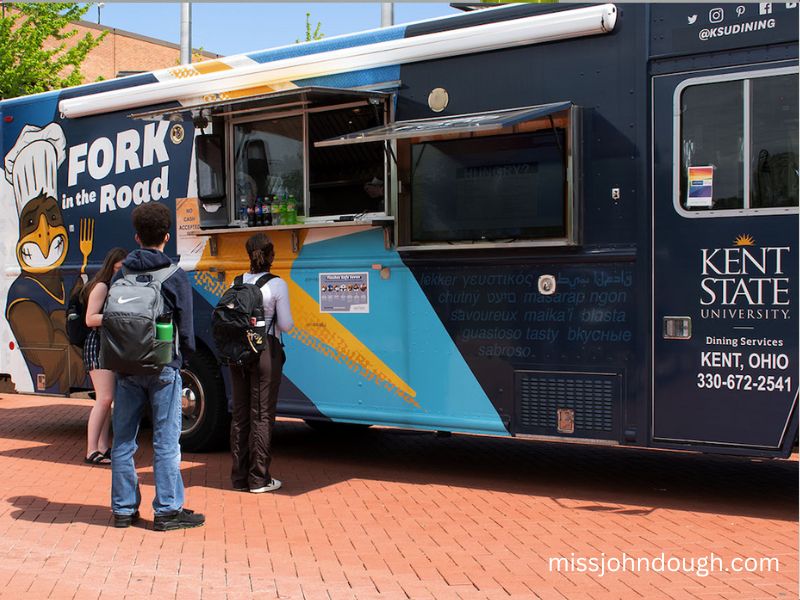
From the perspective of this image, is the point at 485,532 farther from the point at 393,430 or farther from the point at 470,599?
the point at 393,430

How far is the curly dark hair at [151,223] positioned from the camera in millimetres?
6266

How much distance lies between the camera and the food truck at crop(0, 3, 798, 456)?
6.36 metres

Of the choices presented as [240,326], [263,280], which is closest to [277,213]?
[263,280]

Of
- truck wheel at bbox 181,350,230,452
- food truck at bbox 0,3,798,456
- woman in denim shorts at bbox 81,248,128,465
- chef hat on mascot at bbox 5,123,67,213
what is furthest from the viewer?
chef hat on mascot at bbox 5,123,67,213

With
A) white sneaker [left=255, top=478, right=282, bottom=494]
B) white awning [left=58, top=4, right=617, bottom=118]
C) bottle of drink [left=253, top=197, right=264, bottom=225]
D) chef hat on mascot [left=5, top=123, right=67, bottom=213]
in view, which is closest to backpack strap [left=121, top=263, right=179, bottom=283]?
white sneaker [left=255, top=478, right=282, bottom=494]

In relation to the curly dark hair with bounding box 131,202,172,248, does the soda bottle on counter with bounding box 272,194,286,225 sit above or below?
above

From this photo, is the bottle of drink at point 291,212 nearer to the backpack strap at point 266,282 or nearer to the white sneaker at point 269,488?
the backpack strap at point 266,282

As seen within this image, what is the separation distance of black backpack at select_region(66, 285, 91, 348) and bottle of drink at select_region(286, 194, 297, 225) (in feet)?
6.23

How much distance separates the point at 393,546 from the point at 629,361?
2.07 m

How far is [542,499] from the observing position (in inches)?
279

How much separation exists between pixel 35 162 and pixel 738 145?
682 centimetres

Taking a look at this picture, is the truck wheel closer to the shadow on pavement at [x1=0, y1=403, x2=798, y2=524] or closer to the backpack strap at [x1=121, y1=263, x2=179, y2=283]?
the shadow on pavement at [x1=0, y1=403, x2=798, y2=524]

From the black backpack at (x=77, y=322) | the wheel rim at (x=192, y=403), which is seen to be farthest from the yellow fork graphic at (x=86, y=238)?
the wheel rim at (x=192, y=403)

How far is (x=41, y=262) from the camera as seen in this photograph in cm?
988
